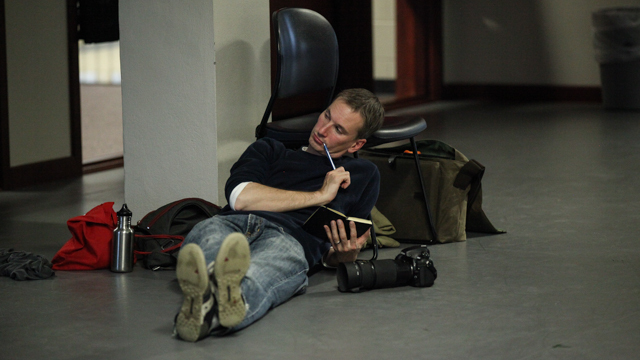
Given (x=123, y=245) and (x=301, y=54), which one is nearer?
(x=123, y=245)

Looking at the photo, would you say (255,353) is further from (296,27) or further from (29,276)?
(296,27)

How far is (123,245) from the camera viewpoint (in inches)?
102

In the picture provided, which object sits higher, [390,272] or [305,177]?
[305,177]

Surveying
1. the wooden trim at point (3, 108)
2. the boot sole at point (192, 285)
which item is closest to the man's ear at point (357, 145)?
the boot sole at point (192, 285)

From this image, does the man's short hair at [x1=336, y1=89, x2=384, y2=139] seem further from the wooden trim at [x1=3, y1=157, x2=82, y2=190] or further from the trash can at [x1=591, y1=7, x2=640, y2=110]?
the trash can at [x1=591, y1=7, x2=640, y2=110]

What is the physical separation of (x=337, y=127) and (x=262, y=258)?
510mm

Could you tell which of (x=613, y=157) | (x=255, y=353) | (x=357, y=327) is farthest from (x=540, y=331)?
(x=613, y=157)

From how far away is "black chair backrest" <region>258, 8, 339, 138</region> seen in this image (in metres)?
2.92

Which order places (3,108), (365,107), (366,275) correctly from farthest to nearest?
(3,108)
(365,107)
(366,275)

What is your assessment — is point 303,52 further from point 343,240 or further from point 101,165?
point 101,165

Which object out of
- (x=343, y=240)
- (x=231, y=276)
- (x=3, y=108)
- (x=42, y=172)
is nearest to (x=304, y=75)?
(x=343, y=240)

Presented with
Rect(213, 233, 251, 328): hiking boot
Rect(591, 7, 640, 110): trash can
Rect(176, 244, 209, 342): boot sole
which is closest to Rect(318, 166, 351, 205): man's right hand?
Rect(213, 233, 251, 328): hiking boot

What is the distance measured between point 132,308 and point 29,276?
481mm

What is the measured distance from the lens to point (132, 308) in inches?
88.1
